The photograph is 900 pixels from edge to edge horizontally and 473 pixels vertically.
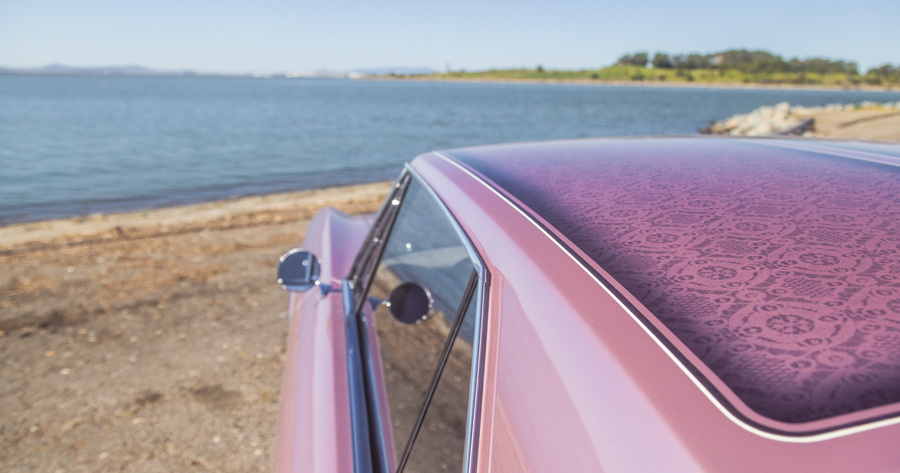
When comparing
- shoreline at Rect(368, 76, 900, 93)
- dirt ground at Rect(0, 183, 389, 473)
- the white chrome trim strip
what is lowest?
dirt ground at Rect(0, 183, 389, 473)

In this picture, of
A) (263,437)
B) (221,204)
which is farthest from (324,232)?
(221,204)

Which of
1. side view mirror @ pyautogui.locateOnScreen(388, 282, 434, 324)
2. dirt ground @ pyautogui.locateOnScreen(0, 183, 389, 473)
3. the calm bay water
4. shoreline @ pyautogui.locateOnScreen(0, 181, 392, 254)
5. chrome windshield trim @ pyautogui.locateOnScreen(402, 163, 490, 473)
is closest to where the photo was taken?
chrome windshield trim @ pyautogui.locateOnScreen(402, 163, 490, 473)

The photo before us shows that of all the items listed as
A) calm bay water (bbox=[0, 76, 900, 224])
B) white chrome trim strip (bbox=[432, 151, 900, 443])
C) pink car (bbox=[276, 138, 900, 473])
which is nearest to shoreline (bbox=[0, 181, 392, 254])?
calm bay water (bbox=[0, 76, 900, 224])

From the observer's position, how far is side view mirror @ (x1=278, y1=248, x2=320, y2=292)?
2090 millimetres

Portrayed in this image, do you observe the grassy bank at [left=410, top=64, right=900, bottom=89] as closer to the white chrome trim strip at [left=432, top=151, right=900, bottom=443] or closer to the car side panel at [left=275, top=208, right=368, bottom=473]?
the car side panel at [left=275, top=208, right=368, bottom=473]

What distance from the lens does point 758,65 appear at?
116562mm

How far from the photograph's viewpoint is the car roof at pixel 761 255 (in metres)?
0.61

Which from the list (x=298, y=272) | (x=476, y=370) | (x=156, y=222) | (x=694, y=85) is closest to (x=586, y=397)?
(x=476, y=370)

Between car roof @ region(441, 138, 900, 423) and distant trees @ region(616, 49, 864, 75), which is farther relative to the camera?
distant trees @ region(616, 49, 864, 75)

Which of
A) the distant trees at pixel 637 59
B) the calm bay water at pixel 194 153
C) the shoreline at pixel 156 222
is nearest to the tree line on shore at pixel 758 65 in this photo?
the distant trees at pixel 637 59

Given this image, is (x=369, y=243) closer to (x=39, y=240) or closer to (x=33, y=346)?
(x=33, y=346)

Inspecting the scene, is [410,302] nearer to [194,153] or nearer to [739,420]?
[739,420]

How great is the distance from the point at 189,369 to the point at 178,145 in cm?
2087

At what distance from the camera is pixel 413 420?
4.38ft
